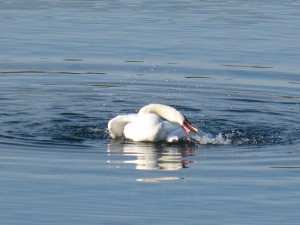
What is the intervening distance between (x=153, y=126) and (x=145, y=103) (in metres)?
3.04

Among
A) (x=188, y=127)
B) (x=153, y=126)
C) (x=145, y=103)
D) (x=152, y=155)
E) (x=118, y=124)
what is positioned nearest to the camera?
(x=152, y=155)

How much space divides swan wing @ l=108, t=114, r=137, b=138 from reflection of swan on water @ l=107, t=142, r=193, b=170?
284 millimetres

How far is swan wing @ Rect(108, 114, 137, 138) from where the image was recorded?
1516cm

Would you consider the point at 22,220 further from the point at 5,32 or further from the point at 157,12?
the point at 157,12

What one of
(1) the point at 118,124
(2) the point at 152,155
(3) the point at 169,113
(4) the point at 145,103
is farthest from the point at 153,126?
(4) the point at 145,103

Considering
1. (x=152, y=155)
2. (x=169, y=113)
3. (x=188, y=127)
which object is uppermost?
(x=169, y=113)

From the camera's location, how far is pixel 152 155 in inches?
559

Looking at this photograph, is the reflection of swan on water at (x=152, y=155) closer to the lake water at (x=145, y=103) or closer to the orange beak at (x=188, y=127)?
the lake water at (x=145, y=103)

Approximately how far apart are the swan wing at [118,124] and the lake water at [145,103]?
17 cm

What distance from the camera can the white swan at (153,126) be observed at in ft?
49.0

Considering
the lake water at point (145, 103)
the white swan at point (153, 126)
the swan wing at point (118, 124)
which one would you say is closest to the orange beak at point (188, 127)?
the white swan at point (153, 126)

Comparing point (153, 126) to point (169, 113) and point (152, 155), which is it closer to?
point (169, 113)

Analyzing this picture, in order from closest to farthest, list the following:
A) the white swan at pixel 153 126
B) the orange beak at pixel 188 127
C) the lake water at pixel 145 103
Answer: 1. the lake water at pixel 145 103
2. the orange beak at pixel 188 127
3. the white swan at pixel 153 126

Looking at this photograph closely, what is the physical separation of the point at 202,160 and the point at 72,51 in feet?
28.5
